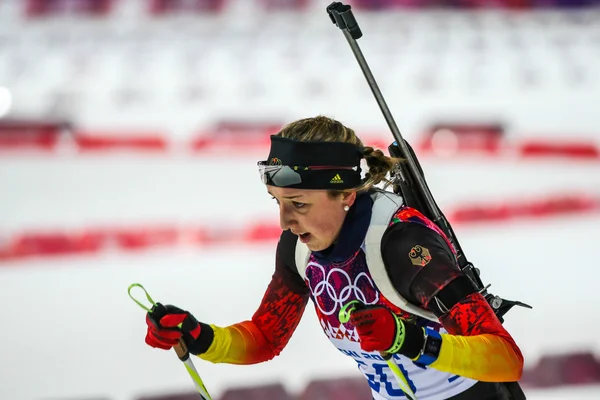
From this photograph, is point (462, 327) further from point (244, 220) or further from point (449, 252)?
point (244, 220)

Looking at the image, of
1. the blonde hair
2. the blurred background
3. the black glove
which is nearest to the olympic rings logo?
the blonde hair

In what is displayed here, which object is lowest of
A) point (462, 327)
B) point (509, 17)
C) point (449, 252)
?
point (462, 327)

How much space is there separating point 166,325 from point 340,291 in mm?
443

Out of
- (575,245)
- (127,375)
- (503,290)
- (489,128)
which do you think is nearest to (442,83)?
(489,128)

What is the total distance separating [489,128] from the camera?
588 cm

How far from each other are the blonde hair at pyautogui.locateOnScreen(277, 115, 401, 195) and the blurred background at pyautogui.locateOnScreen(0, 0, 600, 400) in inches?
57.6

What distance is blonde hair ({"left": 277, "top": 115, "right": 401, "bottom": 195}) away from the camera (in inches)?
82.4

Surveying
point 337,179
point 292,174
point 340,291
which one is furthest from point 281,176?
point 340,291

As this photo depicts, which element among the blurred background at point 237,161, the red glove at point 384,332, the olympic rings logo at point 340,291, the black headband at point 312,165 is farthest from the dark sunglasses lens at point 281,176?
the blurred background at point 237,161

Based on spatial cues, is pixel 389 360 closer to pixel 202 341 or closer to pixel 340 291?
pixel 340 291

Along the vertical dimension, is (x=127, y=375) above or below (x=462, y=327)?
above

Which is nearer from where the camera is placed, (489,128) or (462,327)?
(462,327)

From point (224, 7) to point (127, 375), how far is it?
5.30 metres

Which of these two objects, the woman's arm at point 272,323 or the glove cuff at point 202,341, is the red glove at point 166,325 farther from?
the woman's arm at point 272,323
